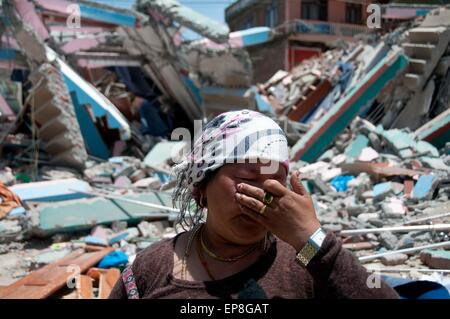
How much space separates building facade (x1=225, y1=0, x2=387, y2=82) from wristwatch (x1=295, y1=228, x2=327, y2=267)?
89.5ft

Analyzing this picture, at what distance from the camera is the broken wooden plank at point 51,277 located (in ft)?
Result: 12.2

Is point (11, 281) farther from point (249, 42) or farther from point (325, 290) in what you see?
point (249, 42)

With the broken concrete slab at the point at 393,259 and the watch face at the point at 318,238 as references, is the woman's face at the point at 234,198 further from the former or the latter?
the broken concrete slab at the point at 393,259

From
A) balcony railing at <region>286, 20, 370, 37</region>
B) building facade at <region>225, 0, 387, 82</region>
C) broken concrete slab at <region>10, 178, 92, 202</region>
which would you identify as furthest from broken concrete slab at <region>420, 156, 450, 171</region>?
balcony railing at <region>286, 20, 370, 37</region>

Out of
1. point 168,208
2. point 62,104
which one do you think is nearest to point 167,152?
point 62,104

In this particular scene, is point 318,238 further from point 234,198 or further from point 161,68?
point 161,68

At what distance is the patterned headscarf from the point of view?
1384 mm

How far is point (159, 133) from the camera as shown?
13.2 meters

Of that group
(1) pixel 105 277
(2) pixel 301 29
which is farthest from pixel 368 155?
(2) pixel 301 29

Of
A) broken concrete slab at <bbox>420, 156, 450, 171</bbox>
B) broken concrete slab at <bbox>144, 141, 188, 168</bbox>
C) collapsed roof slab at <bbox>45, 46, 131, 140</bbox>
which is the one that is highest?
collapsed roof slab at <bbox>45, 46, 131, 140</bbox>

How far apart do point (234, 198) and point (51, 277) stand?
3175 millimetres

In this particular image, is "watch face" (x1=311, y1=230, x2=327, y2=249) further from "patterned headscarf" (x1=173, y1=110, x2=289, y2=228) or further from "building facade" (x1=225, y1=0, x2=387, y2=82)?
"building facade" (x1=225, y1=0, x2=387, y2=82)

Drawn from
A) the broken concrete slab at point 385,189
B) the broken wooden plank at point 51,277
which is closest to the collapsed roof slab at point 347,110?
the broken concrete slab at point 385,189
